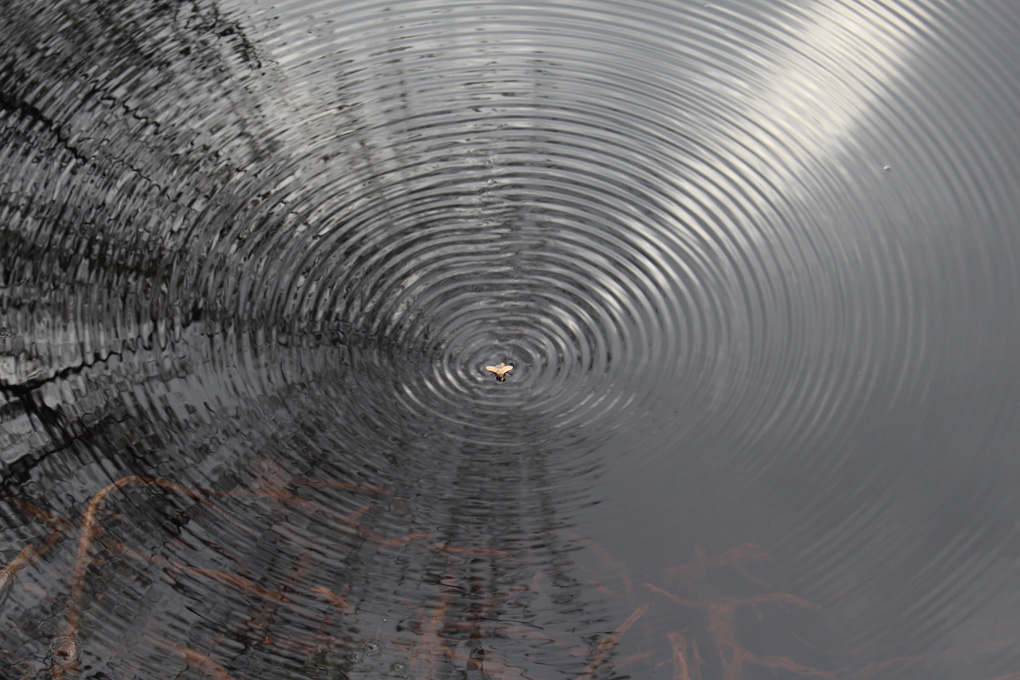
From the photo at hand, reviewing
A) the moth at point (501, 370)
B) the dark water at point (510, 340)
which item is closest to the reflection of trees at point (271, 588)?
the dark water at point (510, 340)

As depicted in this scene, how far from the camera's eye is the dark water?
0.86m

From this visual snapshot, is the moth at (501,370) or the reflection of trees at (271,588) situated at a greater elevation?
the moth at (501,370)

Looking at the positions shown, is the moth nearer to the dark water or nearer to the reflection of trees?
the dark water

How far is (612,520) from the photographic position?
90 cm

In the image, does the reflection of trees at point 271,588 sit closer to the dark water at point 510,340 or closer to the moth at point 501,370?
the dark water at point 510,340

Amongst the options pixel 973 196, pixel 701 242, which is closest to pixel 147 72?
pixel 701 242

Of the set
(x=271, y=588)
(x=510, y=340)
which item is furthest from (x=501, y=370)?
(x=271, y=588)

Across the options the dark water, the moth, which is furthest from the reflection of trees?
the moth

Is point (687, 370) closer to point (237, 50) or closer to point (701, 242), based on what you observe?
point (701, 242)

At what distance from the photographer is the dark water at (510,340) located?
2.81ft

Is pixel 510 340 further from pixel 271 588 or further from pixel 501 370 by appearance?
pixel 271 588

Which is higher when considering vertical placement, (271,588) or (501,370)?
(501,370)

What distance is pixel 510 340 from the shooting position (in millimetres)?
973

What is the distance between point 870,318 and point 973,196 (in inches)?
7.0
